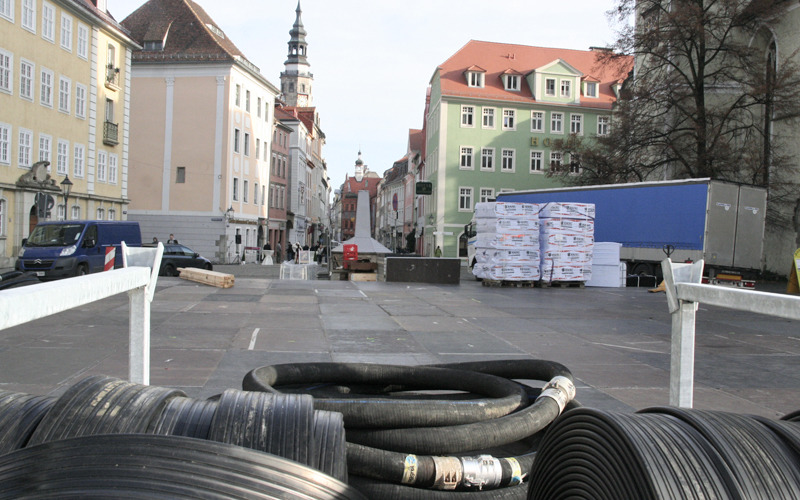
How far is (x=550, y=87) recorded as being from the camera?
192ft

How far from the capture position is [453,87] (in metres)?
56.9

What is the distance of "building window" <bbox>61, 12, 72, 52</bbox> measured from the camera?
33.1 metres

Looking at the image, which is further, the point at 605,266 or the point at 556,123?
the point at 556,123

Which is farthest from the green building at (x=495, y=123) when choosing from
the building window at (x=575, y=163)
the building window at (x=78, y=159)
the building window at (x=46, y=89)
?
the building window at (x=46, y=89)

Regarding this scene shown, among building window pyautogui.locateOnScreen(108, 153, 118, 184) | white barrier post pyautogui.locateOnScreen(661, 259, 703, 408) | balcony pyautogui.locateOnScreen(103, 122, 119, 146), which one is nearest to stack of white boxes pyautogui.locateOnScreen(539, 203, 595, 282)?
white barrier post pyautogui.locateOnScreen(661, 259, 703, 408)

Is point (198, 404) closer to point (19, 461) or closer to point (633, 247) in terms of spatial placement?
point (19, 461)

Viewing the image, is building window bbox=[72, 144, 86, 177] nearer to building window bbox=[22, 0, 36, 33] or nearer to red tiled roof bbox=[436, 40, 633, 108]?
building window bbox=[22, 0, 36, 33]

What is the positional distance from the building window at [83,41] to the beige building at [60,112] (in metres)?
0.05

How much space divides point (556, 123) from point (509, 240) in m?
39.6

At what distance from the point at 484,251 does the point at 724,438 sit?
21085 millimetres

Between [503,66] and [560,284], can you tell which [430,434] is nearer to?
[560,284]

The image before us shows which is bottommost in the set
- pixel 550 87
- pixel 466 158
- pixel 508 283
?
pixel 508 283

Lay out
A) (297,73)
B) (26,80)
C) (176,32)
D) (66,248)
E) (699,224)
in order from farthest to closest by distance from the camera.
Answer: (297,73), (176,32), (26,80), (699,224), (66,248)

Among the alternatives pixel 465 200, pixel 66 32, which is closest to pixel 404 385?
pixel 66 32
